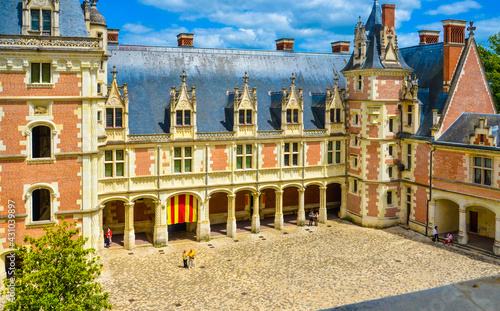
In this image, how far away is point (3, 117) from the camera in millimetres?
26078

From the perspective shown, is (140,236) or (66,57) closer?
(66,57)

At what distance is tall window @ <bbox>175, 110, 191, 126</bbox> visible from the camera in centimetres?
3412

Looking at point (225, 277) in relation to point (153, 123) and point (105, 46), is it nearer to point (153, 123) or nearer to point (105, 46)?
point (153, 123)

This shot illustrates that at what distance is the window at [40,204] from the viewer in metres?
27.0

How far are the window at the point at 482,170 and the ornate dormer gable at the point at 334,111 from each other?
37.2 feet

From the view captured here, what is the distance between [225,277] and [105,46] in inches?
759

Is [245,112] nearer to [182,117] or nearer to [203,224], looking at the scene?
[182,117]

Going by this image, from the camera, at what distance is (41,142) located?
89.2ft

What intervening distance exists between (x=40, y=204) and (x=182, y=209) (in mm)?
10598

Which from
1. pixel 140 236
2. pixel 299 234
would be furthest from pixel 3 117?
pixel 299 234

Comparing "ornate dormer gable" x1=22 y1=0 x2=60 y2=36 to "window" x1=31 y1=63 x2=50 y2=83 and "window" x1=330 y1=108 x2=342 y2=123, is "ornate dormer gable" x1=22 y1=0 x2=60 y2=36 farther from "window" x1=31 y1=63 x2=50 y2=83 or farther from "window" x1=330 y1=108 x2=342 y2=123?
"window" x1=330 y1=108 x2=342 y2=123

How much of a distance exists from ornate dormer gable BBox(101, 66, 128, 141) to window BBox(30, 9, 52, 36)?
241 inches

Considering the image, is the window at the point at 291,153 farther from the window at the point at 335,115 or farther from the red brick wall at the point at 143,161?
the red brick wall at the point at 143,161

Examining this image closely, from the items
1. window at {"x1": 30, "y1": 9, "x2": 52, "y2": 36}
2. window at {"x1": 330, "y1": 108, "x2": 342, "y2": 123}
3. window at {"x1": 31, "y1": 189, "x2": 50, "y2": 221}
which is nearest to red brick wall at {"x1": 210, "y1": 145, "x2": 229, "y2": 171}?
window at {"x1": 330, "y1": 108, "x2": 342, "y2": 123}
